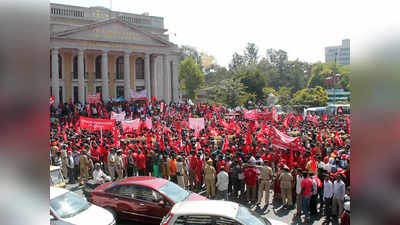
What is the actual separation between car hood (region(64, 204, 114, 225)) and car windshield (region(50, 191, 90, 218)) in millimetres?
128

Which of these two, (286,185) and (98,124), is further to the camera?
(98,124)

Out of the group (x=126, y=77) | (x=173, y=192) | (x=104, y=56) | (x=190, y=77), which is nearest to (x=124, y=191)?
(x=173, y=192)

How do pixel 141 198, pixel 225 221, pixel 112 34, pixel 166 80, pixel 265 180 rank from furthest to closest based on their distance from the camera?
1. pixel 166 80
2. pixel 112 34
3. pixel 265 180
4. pixel 141 198
5. pixel 225 221

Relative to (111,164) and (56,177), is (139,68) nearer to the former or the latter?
(111,164)

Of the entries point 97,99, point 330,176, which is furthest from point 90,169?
point 97,99

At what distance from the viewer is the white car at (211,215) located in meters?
6.64

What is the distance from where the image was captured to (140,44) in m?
42.7

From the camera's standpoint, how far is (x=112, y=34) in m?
40.4

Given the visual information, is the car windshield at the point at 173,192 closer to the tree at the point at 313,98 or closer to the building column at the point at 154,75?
the building column at the point at 154,75

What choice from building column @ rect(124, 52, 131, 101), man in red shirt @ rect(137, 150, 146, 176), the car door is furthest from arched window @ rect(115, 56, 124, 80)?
the car door

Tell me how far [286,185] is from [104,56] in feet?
112

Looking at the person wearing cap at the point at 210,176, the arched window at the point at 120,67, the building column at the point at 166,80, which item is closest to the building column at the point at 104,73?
the arched window at the point at 120,67
